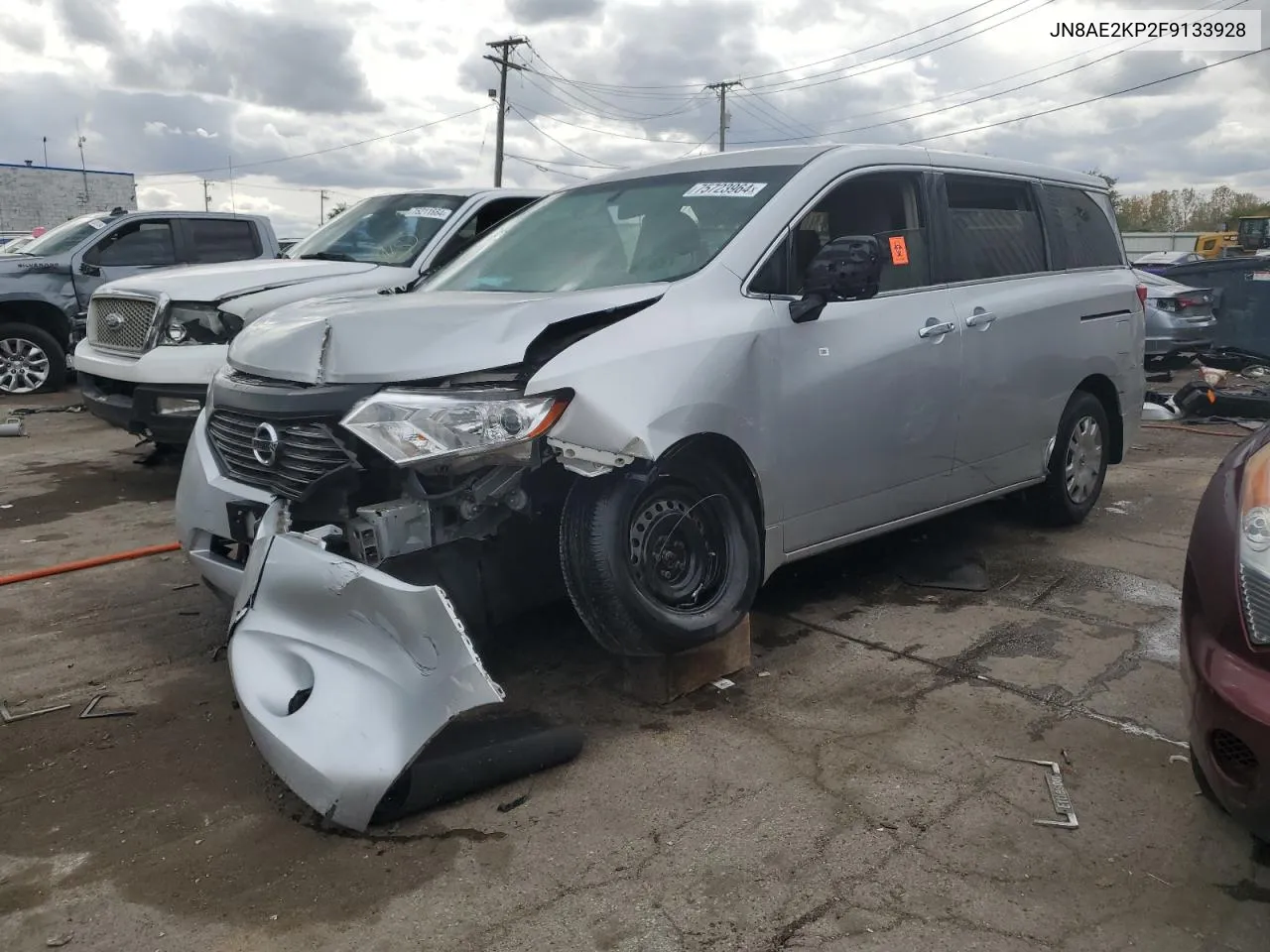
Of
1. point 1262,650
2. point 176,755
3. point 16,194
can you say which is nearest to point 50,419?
point 176,755

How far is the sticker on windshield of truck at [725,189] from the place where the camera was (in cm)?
419

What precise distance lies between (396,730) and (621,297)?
5.30 feet

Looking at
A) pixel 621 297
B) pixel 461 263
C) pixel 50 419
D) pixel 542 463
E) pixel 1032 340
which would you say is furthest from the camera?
pixel 50 419

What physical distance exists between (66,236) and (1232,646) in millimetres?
12001

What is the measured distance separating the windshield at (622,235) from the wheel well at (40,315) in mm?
8152

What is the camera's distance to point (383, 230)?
26.7ft

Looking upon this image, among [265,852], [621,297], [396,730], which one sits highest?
[621,297]

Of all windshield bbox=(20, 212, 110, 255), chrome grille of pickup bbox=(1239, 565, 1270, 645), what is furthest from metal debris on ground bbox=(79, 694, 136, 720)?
windshield bbox=(20, 212, 110, 255)

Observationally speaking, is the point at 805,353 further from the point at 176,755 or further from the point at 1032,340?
the point at 176,755

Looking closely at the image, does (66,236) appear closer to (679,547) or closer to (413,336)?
(413,336)

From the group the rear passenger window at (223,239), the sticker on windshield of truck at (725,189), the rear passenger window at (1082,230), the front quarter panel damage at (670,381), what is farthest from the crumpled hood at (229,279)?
the rear passenger window at (1082,230)

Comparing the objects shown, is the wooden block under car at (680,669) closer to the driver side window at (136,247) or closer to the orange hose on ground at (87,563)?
the orange hose on ground at (87,563)

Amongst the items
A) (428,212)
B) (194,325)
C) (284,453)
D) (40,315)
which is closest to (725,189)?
(284,453)

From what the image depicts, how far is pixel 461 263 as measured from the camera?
4.86 meters
